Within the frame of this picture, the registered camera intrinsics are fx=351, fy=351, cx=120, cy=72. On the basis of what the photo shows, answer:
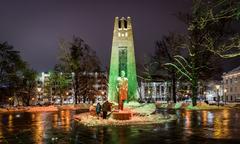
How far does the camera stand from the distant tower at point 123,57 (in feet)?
172

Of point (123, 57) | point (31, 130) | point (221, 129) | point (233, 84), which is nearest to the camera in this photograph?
point (221, 129)

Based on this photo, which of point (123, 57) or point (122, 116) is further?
point (123, 57)

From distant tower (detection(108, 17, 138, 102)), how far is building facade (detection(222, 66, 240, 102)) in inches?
2262

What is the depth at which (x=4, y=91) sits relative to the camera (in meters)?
75.2

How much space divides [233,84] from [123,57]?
63996 mm

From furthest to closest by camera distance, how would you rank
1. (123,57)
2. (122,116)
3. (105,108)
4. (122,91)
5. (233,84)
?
(233,84), (123,57), (122,91), (105,108), (122,116)

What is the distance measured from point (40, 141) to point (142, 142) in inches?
170

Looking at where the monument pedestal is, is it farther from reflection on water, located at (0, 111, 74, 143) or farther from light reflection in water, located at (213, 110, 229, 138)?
light reflection in water, located at (213, 110, 229, 138)

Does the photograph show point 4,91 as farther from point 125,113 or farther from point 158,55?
point 125,113

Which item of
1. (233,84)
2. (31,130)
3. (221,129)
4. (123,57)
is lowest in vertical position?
(31,130)

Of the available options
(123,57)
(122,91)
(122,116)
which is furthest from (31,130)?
(123,57)

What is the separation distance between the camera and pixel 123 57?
176 feet

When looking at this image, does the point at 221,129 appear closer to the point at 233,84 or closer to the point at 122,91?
the point at 122,91

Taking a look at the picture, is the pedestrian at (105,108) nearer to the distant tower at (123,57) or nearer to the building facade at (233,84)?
the distant tower at (123,57)
